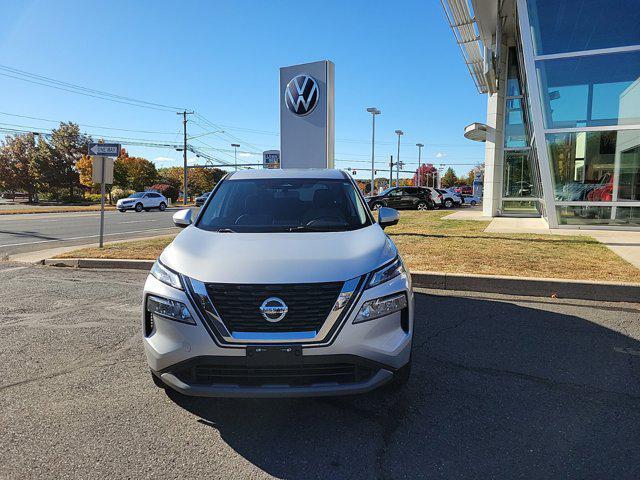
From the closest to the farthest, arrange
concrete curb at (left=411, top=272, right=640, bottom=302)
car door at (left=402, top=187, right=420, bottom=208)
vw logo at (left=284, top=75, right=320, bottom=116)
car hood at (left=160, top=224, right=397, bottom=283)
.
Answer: car hood at (left=160, top=224, right=397, bottom=283)
concrete curb at (left=411, top=272, right=640, bottom=302)
vw logo at (left=284, top=75, right=320, bottom=116)
car door at (left=402, top=187, right=420, bottom=208)

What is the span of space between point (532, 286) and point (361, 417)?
4.32 meters

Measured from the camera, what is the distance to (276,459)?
8.38 ft

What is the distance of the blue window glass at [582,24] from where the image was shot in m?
13.2

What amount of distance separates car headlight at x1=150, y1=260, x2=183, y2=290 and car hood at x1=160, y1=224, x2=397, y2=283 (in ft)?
0.14

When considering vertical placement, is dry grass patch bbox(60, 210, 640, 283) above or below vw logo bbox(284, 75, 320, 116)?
below

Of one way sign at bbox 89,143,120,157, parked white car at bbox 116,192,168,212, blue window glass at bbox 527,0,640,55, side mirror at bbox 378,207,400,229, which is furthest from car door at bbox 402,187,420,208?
side mirror at bbox 378,207,400,229

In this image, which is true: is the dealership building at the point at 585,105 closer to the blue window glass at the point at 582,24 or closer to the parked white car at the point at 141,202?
the blue window glass at the point at 582,24

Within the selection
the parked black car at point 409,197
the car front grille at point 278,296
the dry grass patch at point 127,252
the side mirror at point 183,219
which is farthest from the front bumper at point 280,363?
the parked black car at point 409,197

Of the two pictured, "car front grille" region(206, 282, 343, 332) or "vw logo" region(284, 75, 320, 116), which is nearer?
"car front grille" region(206, 282, 343, 332)

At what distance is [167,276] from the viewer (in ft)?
9.62

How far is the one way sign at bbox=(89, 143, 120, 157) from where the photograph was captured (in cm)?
1077

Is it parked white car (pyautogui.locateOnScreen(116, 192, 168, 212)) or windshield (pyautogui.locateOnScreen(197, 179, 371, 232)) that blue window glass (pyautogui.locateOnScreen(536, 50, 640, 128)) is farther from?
parked white car (pyautogui.locateOnScreen(116, 192, 168, 212))

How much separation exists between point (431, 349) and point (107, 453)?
2826 mm

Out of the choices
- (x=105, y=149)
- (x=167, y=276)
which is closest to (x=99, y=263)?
(x=105, y=149)
